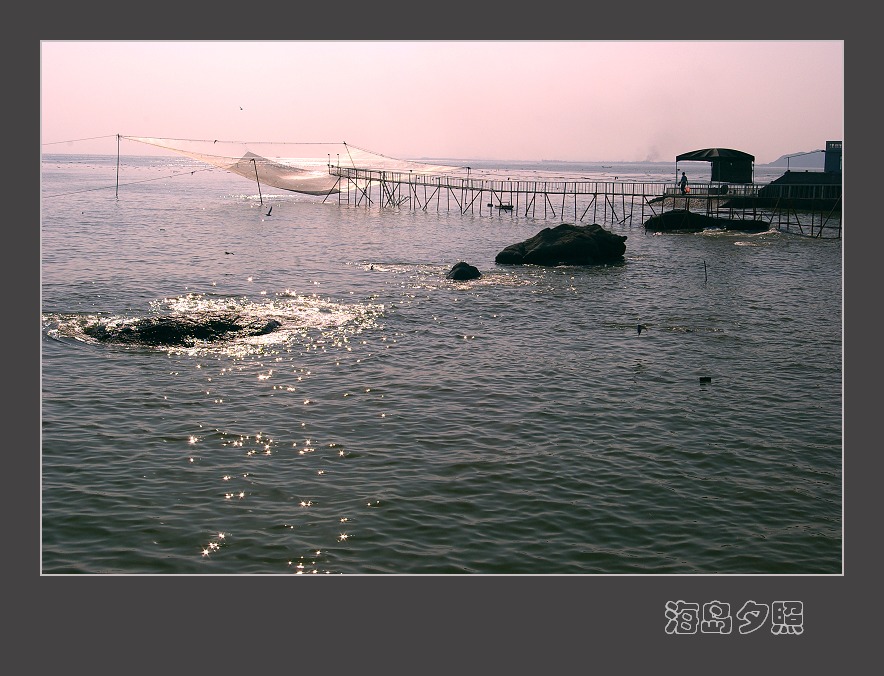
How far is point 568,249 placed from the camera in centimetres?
4228

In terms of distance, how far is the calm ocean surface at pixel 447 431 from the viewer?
12836mm

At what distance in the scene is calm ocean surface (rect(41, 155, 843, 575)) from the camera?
42.1 feet

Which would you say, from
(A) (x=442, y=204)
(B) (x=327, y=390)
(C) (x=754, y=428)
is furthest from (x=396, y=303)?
(A) (x=442, y=204)

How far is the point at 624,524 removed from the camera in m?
13.6

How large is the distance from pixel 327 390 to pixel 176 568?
8.39 m

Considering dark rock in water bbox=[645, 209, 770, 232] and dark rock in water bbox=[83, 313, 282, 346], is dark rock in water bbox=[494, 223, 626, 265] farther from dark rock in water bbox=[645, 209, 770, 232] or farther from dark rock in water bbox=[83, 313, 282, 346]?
dark rock in water bbox=[83, 313, 282, 346]

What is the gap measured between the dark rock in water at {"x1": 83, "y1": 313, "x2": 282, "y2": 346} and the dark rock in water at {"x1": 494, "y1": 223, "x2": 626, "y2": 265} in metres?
19.7

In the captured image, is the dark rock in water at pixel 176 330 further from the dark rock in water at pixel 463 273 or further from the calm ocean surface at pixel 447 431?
the dark rock in water at pixel 463 273

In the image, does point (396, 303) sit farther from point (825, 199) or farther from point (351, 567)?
point (825, 199)

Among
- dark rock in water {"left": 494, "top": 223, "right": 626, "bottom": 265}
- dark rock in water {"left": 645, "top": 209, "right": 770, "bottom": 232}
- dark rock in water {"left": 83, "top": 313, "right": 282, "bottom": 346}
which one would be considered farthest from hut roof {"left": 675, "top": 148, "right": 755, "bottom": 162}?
dark rock in water {"left": 83, "top": 313, "right": 282, "bottom": 346}

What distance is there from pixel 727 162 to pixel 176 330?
60.0 meters

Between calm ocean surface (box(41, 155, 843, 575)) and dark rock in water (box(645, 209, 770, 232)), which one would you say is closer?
calm ocean surface (box(41, 155, 843, 575))

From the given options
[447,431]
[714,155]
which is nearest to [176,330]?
[447,431]

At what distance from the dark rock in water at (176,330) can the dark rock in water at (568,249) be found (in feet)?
64.6
